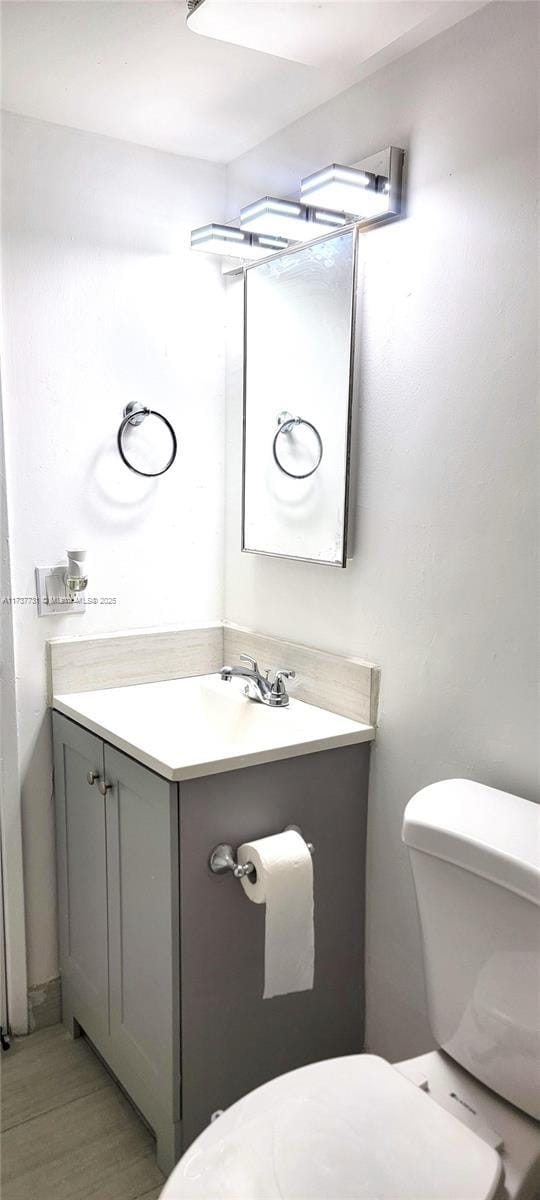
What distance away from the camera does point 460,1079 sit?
134 cm

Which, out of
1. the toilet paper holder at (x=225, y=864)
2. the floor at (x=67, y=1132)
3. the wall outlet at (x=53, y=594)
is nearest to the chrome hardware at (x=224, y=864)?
the toilet paper holder at (x=225, y=864)

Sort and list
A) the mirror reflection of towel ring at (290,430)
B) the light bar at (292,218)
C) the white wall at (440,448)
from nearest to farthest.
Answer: the white wall at (440,448)
the light bar at (292,218)
the mirror reflection of towel ring at (290,430)

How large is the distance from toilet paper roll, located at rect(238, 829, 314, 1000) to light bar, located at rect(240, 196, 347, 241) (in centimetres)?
125

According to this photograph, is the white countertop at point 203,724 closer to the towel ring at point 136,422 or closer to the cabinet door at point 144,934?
the cabinet door at point 144,934

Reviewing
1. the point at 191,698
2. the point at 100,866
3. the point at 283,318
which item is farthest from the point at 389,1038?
the point at 283,318

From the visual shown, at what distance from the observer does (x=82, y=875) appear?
194 centimetres

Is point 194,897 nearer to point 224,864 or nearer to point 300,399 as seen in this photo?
point 224,864

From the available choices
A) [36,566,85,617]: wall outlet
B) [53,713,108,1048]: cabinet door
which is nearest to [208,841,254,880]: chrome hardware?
[53,713,108,1048]: cabinet door

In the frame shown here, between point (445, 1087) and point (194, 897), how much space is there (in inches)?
20.7

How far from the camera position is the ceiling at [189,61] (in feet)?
4.67

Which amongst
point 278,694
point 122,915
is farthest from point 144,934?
point 278,694

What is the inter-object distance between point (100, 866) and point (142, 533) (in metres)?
0.81

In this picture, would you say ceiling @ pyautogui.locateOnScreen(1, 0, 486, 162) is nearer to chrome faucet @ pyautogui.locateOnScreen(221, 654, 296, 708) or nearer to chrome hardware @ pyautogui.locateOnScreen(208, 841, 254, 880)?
chrome faucet @ pyautogui.locateOnScreen(221, 654, 296, 708)

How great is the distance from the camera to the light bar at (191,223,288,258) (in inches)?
75.5
